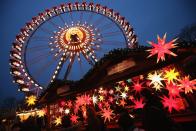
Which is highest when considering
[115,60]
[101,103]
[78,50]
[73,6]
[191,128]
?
[73,6]

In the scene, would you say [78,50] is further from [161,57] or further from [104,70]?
[161,57]

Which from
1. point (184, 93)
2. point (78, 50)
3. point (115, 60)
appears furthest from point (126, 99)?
point (78, 50)

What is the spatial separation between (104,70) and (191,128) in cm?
438

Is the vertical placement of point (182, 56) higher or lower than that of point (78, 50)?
lower

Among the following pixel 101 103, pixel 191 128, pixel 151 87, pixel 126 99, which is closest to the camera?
pixel 191 128

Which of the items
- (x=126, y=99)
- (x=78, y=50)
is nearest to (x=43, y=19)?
(x=78, y=50)

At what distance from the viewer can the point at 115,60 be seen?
29.3ft

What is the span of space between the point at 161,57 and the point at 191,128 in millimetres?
2334

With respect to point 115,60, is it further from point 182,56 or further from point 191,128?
point 191,128

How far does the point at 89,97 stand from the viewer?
1077 centimetres

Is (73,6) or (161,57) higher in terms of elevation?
(73,6)

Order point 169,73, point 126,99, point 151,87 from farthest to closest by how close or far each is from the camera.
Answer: point 126,99 → point 151,87 → point 169,73

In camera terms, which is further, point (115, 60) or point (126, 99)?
point (126, 99)

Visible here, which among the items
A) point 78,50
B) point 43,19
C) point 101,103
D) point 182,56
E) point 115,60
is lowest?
point 101,103
